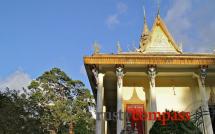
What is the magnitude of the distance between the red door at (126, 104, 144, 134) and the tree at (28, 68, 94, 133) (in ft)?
42.4

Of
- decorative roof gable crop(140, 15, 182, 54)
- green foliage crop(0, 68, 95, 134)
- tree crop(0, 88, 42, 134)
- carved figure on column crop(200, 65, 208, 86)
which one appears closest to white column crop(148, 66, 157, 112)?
carved figure on column crop(200, 65, 208, 86)

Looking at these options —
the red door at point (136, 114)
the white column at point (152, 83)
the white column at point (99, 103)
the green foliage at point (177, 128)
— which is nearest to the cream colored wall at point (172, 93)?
the red door at point (136, 114)

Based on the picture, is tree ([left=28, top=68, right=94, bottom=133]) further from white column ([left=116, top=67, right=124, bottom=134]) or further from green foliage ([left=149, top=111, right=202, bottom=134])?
green foliage ([left=149, top=111, right=202, bottom=134])

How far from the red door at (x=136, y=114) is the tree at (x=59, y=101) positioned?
12.9 meters

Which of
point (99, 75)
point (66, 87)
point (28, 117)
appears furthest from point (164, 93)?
point (66, 87)

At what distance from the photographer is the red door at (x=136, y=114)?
14.7 meters

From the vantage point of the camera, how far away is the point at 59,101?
30.7m

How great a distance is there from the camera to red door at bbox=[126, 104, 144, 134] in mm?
14734

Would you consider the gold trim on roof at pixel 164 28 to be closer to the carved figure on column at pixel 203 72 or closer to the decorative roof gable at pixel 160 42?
the decorative roof gable at pixel 160 42

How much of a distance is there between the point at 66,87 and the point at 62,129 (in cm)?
531

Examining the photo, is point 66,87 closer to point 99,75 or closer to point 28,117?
point 28,117

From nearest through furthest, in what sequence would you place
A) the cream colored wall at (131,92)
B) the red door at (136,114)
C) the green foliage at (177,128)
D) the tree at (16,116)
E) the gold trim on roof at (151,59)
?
the green foliage at (177,128)
the gold trim on roof at (151,59)
the red door at (136,114)
the cream colored wall at (131,92)
the tree at (16,116)

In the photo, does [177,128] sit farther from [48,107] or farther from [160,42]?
[48,107]

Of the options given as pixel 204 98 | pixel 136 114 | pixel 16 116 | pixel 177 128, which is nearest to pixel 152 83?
pixel 136 114
